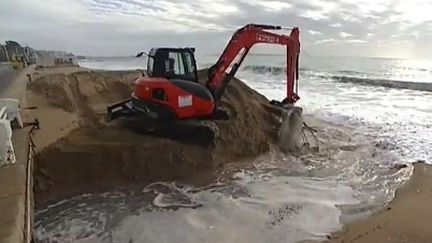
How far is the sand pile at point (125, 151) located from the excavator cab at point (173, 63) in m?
1.37

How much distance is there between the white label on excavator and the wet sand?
177 inches

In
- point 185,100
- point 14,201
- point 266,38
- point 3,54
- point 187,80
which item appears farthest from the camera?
point 3,54

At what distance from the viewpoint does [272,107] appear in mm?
12320

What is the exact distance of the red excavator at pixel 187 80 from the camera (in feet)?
30.4

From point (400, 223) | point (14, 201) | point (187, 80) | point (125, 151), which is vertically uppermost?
point (187, 80)

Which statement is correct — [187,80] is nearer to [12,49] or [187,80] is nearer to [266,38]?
[266,38]

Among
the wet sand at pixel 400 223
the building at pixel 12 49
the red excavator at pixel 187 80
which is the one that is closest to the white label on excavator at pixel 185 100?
the red excavator at pixel 187 80

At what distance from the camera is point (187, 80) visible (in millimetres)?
9680

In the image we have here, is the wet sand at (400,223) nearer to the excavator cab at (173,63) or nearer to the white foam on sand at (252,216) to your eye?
the white foam on sand at (252,216)

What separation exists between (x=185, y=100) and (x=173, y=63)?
1.02 meters

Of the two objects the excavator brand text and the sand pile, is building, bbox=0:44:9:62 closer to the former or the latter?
the sand pile

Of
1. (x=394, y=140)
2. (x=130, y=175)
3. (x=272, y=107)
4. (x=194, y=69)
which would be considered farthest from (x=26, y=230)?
(x=394, y=140)

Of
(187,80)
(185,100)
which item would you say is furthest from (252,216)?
(187,80)

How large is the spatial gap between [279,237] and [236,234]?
24.1 inches
